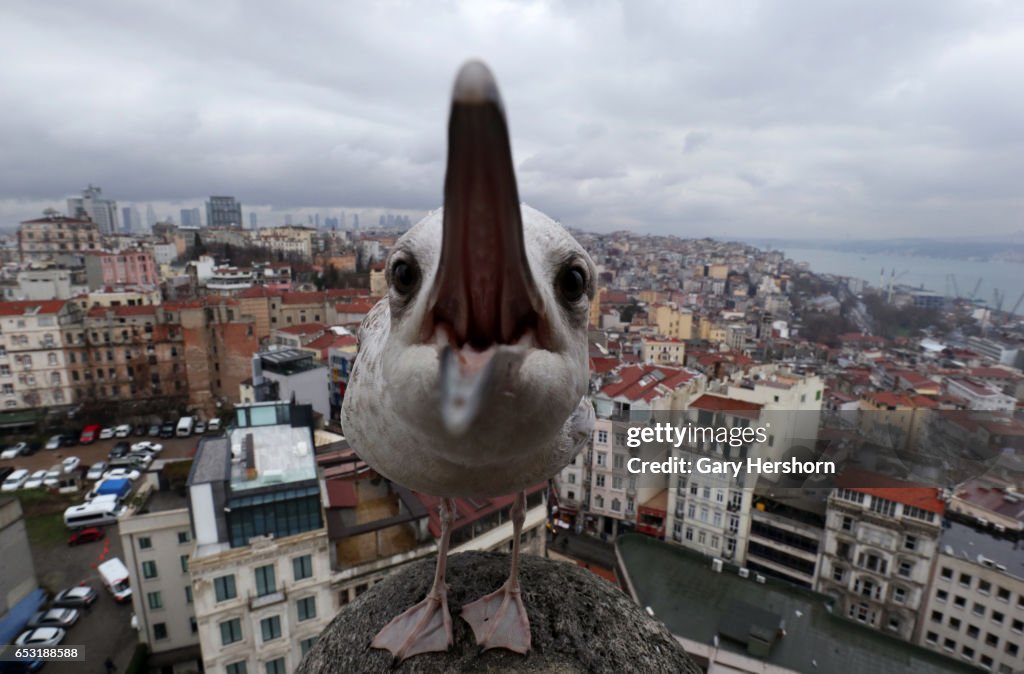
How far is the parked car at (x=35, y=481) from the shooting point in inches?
837

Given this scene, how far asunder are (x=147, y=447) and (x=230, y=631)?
19410mm

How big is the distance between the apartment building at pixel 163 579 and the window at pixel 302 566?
3139 millimetres

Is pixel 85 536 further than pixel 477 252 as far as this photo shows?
Yes

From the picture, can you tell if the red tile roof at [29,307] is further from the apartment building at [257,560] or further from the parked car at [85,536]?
the apartment building at [257,560]

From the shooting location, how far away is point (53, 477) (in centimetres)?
2189

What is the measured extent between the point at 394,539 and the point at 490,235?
10.3 metres

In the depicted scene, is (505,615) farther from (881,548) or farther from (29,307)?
(29,307)

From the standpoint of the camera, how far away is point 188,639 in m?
12.5

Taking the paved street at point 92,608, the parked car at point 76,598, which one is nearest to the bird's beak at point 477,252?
the paved street at point 92,608

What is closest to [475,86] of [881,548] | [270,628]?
[270,628]

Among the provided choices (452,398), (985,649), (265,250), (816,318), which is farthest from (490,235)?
(265,250)

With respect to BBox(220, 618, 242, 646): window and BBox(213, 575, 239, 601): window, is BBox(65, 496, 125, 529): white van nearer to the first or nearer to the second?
BBox(220, 618, 242, 646): window

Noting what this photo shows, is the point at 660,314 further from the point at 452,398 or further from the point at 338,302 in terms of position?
the point at 452,398

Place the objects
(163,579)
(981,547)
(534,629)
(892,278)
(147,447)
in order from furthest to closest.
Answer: (892,278)
(147,447)
(981,547)
(163,579)
(534,629)
